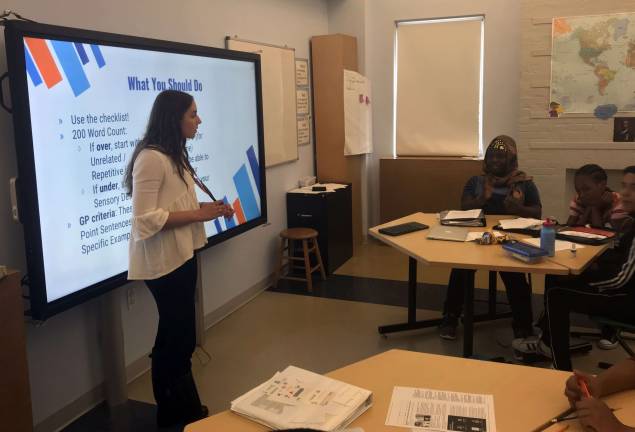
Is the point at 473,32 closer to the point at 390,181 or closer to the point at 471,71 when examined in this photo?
the point at 471,71

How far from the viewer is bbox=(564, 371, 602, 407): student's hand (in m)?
1.43

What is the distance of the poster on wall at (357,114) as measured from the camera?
561cm

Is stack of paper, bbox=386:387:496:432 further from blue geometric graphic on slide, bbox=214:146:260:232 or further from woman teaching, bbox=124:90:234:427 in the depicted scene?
blue geometric graphic on slide, bbox=214:146:260:232

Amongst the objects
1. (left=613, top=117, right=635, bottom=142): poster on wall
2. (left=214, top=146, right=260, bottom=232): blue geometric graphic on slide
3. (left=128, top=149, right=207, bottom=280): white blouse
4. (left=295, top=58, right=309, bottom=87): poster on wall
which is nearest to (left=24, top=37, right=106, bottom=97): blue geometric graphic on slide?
(left=128, top=149, right=207, bottom=280): white blouse

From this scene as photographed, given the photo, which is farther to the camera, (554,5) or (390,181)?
(390,181)

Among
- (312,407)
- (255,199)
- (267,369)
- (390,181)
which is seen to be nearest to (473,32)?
(390,181)

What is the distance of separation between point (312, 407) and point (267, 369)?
1.99 metres

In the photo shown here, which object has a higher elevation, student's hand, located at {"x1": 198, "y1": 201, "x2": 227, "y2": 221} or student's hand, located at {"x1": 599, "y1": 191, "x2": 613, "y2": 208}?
student's hand, located at {"x1": 198, "y1": 201, "x2": 227, "y2": 221}

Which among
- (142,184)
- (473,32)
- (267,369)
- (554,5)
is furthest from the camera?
(473,32)

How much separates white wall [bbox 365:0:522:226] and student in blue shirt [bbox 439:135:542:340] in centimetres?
208

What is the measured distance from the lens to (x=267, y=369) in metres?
3.37

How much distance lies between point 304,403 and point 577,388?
0.68 metres

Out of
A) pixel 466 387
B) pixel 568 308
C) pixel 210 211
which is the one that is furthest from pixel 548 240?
pixel 210 211

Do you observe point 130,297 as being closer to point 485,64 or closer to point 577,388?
point 577,388
